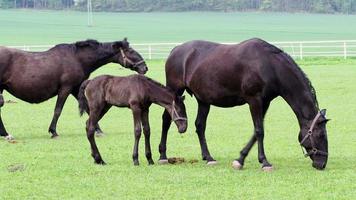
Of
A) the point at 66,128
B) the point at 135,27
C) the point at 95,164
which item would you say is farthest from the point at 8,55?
the point at 135,27

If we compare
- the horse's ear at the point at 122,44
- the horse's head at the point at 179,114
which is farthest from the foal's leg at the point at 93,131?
the horse's ear at the point at 122,44

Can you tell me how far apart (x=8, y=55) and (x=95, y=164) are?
14.8 ft

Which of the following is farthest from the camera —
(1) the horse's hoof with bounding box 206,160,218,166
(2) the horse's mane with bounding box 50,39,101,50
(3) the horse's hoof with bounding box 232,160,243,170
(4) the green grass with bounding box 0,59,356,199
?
(2) the horse's mane with bounding box 50,39,101,50

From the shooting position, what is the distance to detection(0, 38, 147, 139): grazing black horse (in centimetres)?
1574

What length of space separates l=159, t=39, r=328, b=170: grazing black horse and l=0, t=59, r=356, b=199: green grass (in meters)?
0.41

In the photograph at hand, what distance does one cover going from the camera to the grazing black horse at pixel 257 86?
1143cm

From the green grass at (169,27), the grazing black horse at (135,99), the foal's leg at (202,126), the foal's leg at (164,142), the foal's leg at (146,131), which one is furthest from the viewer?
the green grass at (169,27)

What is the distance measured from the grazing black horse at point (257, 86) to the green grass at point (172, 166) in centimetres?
41

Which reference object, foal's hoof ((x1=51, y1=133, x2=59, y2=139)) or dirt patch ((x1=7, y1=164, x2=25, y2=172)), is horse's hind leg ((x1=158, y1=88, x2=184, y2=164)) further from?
foal's hoof ((x1=51, y1=133, x2=59, y2=139))

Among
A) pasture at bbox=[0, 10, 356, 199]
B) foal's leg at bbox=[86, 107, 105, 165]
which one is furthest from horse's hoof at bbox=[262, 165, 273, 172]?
foal's leg at bbox=[86, 107, 105, 165]

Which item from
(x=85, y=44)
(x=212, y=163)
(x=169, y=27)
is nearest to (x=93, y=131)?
(x=212, y=163)

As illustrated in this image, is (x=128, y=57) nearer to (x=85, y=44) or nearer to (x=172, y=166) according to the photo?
(x=85, y=44)

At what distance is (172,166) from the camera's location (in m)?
12.1

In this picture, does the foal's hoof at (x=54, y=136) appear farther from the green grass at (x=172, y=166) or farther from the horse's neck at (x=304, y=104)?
the horse's neck at (x=304, y=104)
